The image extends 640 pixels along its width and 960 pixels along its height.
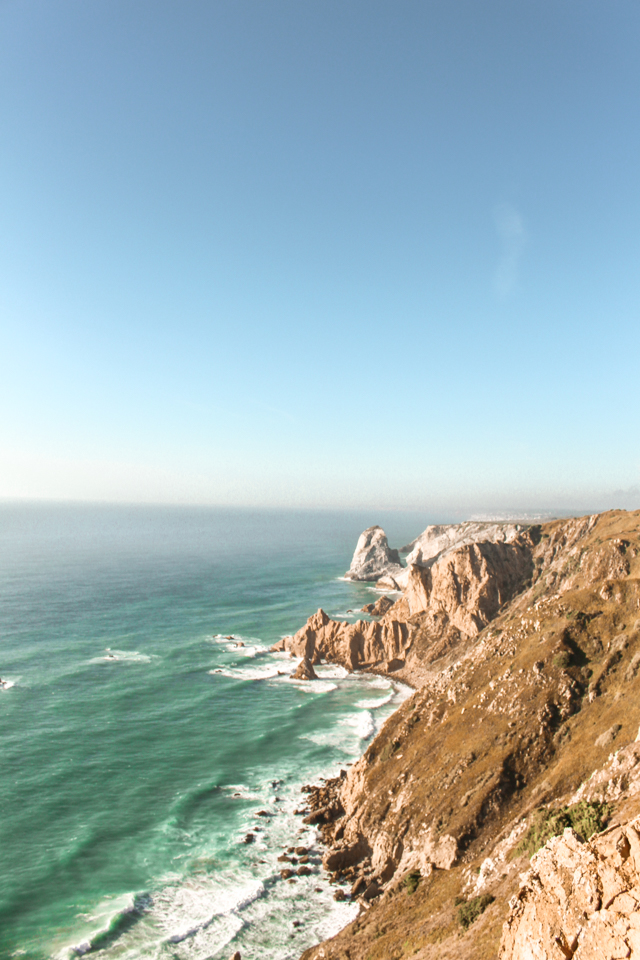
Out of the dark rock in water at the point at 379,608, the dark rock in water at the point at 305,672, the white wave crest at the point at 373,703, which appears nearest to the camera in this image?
the white wave crest at the point at 373,703

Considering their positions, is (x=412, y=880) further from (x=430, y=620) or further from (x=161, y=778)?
(x=430, y=620)

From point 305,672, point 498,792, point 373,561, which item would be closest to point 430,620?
point 305,672

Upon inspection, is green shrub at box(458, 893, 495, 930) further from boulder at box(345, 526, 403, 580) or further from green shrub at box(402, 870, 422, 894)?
boulder at box(345, 526, 403, 580)

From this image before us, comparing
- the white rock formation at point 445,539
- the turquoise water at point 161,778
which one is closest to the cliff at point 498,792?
the turquoise water at point 161,778

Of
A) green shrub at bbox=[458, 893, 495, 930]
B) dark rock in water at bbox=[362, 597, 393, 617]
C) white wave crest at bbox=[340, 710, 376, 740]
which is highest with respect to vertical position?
green shrub at bbox=[458, 893, 495, 930]

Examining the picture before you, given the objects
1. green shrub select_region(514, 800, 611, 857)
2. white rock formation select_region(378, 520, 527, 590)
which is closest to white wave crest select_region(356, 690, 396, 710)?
green shrub select_region(514, 800, 611, 857)

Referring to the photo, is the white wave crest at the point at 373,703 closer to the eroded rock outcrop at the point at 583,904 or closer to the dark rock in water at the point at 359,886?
the dark rock in water at the point at 359,886

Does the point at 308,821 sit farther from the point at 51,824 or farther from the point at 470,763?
the point at 51,824
